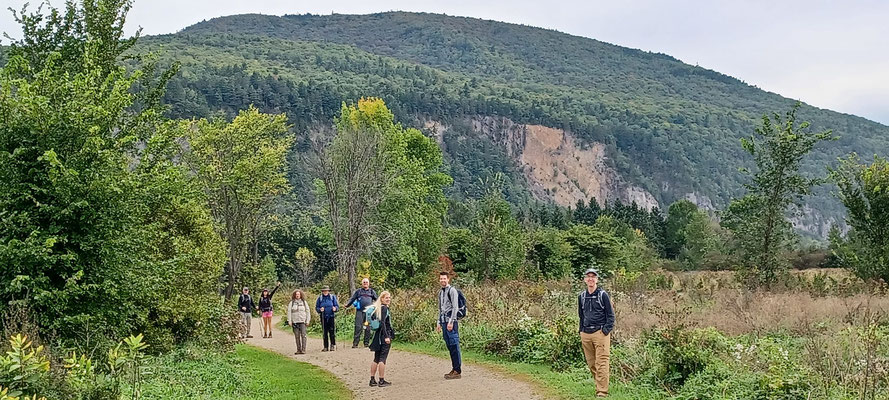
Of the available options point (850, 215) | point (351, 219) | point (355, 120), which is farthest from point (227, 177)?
point (850, 215)

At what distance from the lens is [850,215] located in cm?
2603

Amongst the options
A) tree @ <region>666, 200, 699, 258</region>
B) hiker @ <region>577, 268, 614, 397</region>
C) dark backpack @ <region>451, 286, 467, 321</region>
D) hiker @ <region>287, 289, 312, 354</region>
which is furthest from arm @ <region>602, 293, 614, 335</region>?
tree @ <region>666, 200, 699, 258</region>

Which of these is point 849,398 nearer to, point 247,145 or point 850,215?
point 850,215

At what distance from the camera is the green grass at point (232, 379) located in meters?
10.4

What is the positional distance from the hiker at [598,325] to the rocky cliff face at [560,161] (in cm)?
16297

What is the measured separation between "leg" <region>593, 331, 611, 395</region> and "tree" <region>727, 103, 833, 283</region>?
16.6 m

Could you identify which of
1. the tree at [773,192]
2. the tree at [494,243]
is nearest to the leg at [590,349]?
the tree at [773,192]

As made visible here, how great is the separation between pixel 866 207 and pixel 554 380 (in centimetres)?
1943

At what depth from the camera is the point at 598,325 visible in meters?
10.1

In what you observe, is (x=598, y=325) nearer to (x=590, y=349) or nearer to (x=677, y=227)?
(x=590, y=349)

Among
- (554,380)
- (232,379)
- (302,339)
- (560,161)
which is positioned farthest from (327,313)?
(560,161)

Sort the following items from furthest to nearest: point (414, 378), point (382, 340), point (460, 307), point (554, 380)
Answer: point (414, 378), point (460, 307), point (382, 340), point (554, 380)

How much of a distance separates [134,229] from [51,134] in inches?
77.7

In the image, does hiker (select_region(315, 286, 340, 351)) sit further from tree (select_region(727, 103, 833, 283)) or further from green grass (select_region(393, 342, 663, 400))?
tree (select_region(727, 103, 833, 283))
